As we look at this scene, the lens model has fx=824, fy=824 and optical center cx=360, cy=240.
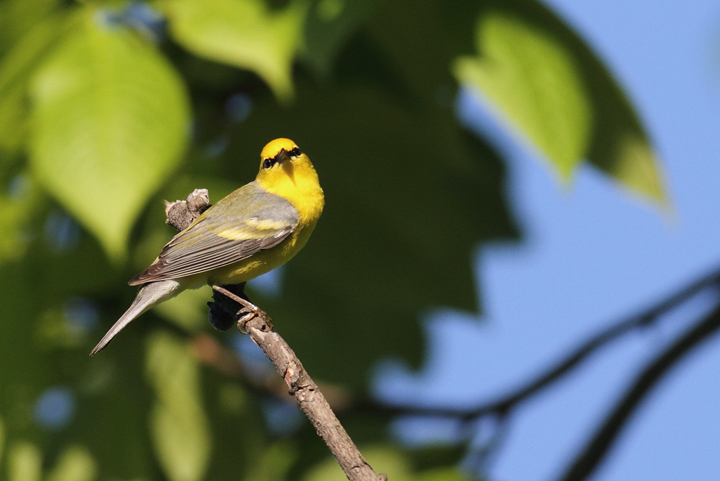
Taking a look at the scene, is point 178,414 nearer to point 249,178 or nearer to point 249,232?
point 249,232

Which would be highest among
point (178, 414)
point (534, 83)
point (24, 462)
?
point (534, 83)

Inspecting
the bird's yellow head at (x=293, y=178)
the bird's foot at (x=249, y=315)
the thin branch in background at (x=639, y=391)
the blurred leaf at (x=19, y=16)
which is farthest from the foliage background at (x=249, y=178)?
the thin branch in background at (x=639, y=391)

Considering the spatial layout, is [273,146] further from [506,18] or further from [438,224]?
[506,18]

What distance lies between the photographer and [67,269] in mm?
3268

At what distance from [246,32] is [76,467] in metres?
1.85

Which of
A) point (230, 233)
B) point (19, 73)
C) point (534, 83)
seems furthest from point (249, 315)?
point (534, 83)

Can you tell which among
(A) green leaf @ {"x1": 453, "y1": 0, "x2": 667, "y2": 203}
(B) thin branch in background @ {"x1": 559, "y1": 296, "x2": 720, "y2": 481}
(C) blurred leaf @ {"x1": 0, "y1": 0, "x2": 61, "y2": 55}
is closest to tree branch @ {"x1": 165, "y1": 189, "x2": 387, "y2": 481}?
(C) blurred leaf @ {"x1": 0, "y1": 0, "x2": 61, "y2": 55}

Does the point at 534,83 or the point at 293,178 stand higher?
the point at 534,83

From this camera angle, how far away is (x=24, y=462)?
332cm

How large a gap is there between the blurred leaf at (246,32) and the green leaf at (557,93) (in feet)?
2.07

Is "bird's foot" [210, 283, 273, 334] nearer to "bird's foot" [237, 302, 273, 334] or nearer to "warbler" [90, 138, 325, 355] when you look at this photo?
"bird's foot" [237, 302, 273, 334]

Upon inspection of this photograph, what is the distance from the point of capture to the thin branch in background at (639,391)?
3.73 meters

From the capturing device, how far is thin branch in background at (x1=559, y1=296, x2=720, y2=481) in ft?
12.2

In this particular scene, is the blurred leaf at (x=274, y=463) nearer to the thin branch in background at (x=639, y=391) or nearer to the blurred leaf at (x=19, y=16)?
the thin branch in background at (x=639, y=391)
